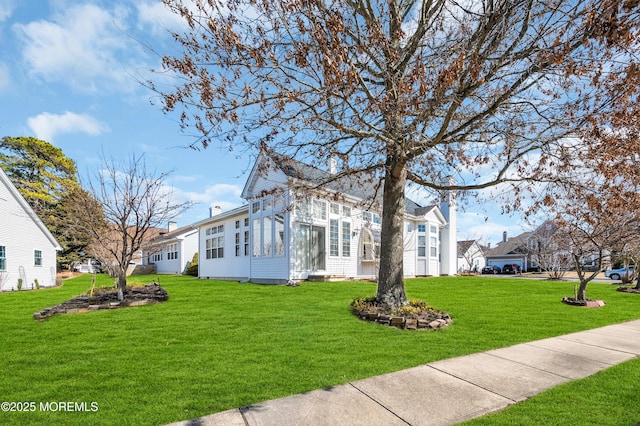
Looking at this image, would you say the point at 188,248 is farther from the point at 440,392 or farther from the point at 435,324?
the point at 440,392

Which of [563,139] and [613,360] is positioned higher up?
[563,139]

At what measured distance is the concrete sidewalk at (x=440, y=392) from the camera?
3.29 meters

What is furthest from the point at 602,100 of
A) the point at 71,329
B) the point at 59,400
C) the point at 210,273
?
the point at 210,273

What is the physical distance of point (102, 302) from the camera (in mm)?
9844

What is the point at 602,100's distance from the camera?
5.60m

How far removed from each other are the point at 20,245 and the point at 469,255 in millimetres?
47979

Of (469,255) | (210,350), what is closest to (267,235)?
(210,350)

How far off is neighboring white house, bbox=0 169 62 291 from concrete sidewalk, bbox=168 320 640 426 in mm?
20757

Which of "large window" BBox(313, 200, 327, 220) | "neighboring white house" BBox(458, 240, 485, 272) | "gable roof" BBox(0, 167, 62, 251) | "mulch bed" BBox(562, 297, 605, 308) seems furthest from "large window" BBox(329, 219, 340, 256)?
"neighboring white house" BBox(458, 240, 485, 272)

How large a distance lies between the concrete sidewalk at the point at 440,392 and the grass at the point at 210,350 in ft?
0.81

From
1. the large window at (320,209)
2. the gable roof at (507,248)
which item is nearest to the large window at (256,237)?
the large window at (320,209)

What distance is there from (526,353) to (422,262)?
18.8 metres

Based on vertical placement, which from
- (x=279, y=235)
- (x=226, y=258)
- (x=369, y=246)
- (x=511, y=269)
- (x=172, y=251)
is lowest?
(x=511, y=269)

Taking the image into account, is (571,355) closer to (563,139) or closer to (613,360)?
(613,360)
